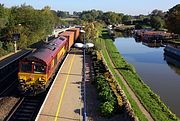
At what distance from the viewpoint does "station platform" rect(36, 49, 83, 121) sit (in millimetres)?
20328

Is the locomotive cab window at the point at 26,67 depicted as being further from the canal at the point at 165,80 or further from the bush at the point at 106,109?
the canal at the point at 165,80

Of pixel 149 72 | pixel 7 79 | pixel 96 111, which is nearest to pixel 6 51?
pixel 7 79

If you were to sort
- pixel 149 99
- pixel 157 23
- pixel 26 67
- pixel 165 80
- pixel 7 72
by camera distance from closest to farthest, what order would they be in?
1. pixel 26 67
2. pixel 149 99
3. pixel 7 72
4. pixel 165 80
5. pixel 157 23

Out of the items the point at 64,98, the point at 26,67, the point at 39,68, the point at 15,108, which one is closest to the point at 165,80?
the point at 64,98

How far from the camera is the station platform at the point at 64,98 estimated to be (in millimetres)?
20328

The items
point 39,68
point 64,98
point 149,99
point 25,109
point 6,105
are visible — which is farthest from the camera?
point 149,99

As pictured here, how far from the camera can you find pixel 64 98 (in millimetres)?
24203

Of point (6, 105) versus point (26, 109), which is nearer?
point (26, 109)

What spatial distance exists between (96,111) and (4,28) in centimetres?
3466

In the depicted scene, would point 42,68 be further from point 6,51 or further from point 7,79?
point 6,51

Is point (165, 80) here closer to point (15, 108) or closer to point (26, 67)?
point (26, 67)

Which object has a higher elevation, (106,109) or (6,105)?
(106,109)

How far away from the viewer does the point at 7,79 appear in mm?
31234

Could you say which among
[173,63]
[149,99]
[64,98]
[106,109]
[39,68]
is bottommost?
[173,63]
